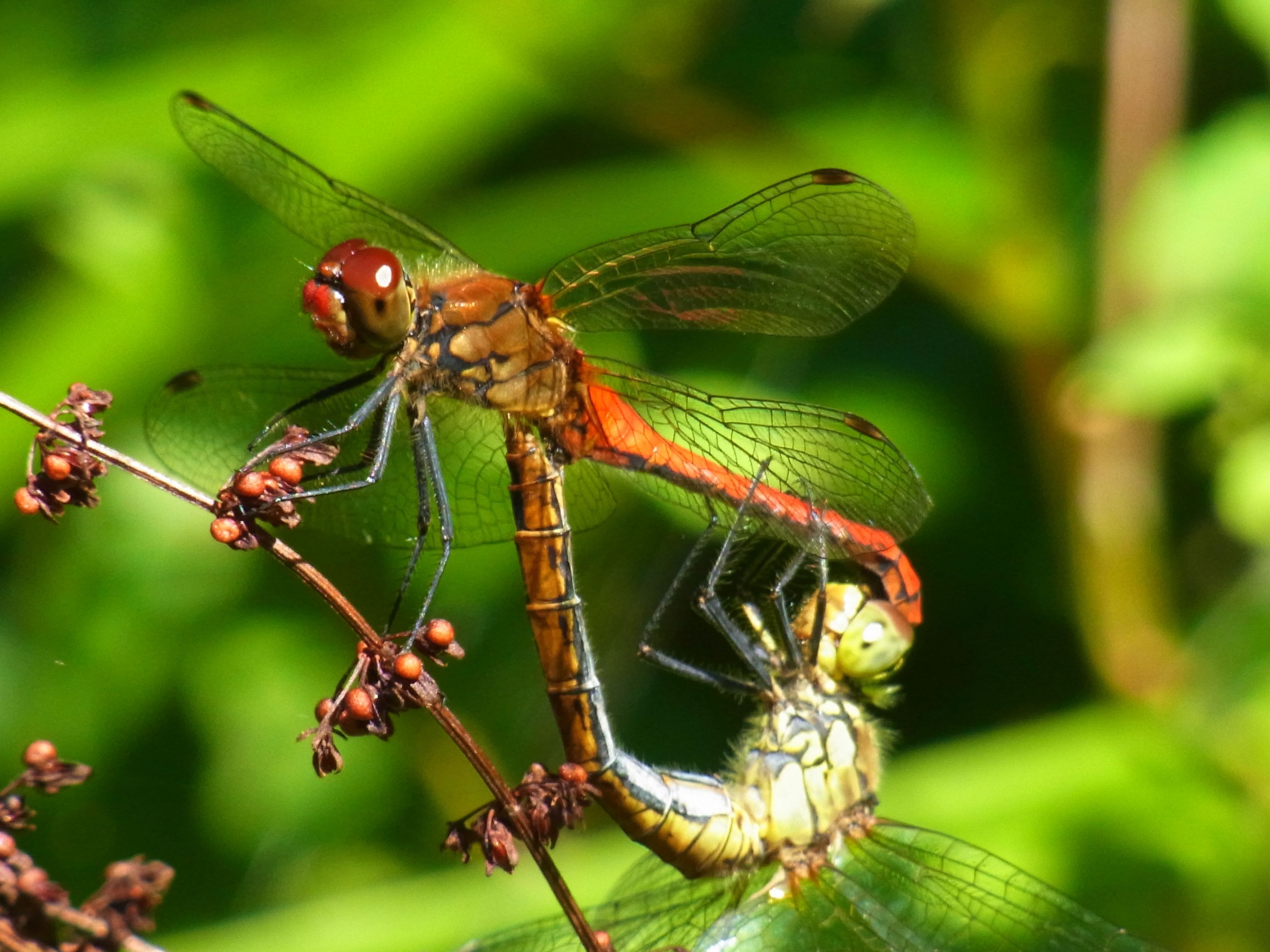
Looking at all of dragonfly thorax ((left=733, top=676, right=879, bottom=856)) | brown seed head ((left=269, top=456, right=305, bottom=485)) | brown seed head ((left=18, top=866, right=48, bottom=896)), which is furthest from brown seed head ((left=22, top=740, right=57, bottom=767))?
dragonfly thorax ((left=733, top=676, right=879, bottom=856))

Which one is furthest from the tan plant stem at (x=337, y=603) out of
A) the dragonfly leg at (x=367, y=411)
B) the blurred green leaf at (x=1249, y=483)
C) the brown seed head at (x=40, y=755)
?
the blurred green leaf at (x=1249, y=483)

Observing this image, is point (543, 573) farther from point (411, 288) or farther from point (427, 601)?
point (411, 288)

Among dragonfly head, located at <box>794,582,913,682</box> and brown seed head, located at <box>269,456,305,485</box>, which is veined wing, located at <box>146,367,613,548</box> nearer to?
dragonfly head, located at <box>794,582,913,682</box>

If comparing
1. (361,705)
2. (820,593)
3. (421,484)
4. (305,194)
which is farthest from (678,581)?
(305,194)

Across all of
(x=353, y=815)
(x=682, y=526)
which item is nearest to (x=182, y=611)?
(x=353, y=815)

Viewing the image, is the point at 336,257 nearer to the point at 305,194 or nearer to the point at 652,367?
the point at 305,194
